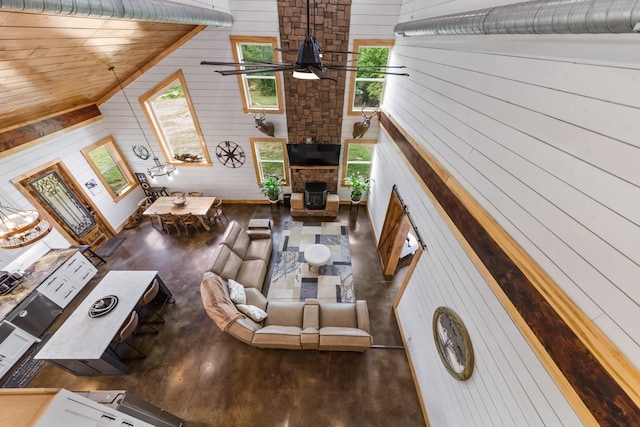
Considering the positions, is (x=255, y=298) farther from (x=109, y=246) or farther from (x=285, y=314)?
(x=109, y=246)

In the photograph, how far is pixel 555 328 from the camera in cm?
149

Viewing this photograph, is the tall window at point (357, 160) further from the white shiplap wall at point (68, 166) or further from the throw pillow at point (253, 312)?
the white shiplap wall at point (68, 166)

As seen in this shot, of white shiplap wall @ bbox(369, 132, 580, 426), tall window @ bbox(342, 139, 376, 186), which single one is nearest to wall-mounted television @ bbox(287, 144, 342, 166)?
tall window @ bbox(342, 139, 376, 186)

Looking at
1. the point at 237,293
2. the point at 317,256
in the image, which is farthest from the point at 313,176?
the point at 237,293

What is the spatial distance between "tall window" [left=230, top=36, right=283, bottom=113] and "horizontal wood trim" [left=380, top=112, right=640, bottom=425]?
5.08m

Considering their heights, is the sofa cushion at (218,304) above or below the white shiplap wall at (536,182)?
below

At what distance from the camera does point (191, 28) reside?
5.04m

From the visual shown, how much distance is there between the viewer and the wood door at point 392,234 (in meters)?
4.60

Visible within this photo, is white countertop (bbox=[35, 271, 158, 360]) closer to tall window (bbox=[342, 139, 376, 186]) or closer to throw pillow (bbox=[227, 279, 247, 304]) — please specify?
throw pillow (bbox=[227, 279, 247, 304])

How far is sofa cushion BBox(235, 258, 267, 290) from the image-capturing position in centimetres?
490

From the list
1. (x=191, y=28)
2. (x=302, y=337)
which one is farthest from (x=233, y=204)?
(x=302, y=337)

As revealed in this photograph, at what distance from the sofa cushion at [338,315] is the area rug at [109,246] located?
5.88m

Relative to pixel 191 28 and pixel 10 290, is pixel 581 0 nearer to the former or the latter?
pixel 191 28

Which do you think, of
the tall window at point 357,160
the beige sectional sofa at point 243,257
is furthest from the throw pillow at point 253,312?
the tall window at point 357,160
